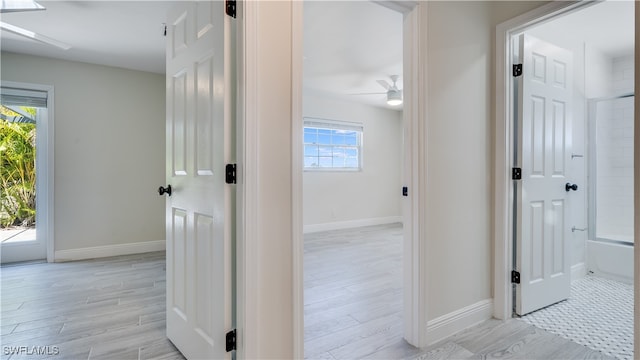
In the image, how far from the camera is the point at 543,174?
7.79ft

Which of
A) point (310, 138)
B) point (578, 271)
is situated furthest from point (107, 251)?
point (578, 271)

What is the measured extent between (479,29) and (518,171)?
1.03 m

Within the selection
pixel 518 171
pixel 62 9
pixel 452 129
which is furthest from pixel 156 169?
pixel 518 171

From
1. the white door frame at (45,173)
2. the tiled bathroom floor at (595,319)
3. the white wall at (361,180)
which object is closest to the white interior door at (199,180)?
the tiled bathroom floor at (595,319)

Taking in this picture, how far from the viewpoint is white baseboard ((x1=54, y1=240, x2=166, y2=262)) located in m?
3.71

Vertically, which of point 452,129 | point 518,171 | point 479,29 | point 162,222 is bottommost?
point 162,222

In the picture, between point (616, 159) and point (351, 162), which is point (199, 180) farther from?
point (351, 162)

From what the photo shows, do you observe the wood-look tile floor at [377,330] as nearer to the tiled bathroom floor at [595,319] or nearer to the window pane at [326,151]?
the tiled bathroom floor at [595,319]

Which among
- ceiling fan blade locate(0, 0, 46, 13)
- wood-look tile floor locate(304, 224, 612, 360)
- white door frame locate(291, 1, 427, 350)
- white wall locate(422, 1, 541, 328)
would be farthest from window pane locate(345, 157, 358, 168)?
ceiling fan blade locate(0, 0, 46, 13)

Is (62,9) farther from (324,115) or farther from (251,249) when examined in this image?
(324,115)

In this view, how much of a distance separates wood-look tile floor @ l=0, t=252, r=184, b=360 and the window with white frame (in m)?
2.99

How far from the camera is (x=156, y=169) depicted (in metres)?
4.25

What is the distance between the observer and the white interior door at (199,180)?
1394mm

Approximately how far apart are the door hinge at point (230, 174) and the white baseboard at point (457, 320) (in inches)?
57.2
